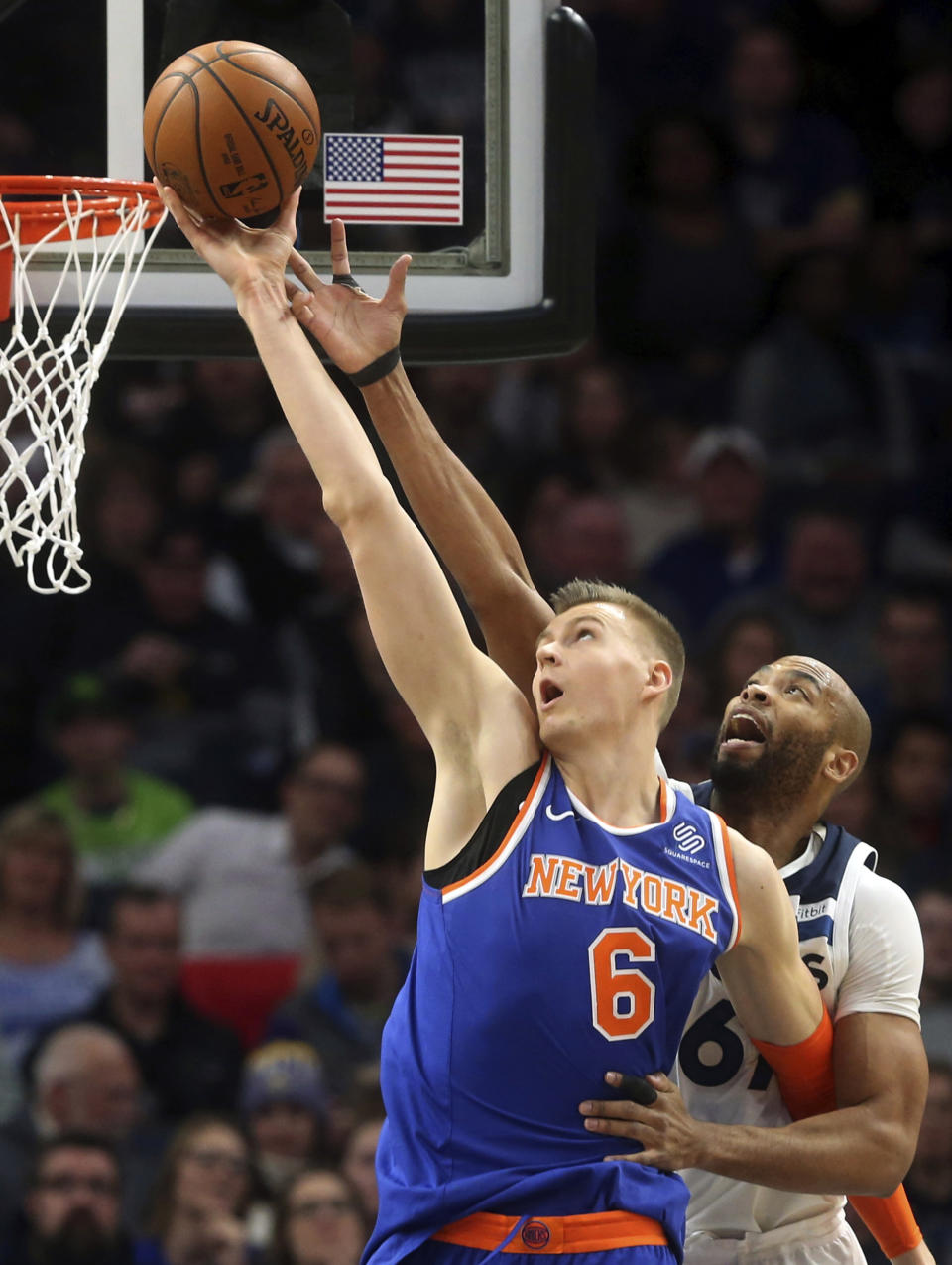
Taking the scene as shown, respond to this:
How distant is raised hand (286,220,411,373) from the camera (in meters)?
3.34

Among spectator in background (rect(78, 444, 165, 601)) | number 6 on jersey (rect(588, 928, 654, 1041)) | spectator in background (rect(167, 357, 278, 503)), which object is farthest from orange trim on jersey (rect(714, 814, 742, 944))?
spectator in background (rect(167, 357, 278, 503))

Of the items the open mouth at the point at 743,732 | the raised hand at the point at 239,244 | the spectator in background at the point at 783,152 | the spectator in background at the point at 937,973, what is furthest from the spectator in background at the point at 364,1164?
the spectator in background at the point at 783,152

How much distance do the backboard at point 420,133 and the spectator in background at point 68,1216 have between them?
2.99 metres

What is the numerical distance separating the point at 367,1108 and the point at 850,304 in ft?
14.6

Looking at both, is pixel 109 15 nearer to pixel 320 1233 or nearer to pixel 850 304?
pixel 320 1233

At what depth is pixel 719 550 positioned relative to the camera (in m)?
7.38

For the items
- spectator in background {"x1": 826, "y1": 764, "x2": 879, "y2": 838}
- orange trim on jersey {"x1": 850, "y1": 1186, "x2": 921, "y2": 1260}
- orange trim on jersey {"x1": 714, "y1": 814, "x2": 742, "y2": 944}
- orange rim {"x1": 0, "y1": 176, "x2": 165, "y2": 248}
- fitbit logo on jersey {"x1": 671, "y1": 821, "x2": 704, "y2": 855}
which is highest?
orange rim {"x1": 0, "y1": 176, "x2": 165, "y2": 248}

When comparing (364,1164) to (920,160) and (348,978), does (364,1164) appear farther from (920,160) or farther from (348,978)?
(920,160)

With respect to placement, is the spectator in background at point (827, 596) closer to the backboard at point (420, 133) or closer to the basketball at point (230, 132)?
the backboard at point (420, 133)

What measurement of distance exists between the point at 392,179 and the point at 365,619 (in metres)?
3.13

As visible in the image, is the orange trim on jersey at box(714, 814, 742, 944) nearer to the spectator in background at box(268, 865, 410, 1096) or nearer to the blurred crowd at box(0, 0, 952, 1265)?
the blurred crowd at box(0, 0, 952, 1265)

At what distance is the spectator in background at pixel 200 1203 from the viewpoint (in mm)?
5582

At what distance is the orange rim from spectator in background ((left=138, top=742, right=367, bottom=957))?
310 centimetres

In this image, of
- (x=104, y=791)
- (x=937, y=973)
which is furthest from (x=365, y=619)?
(x=937, y=973)
